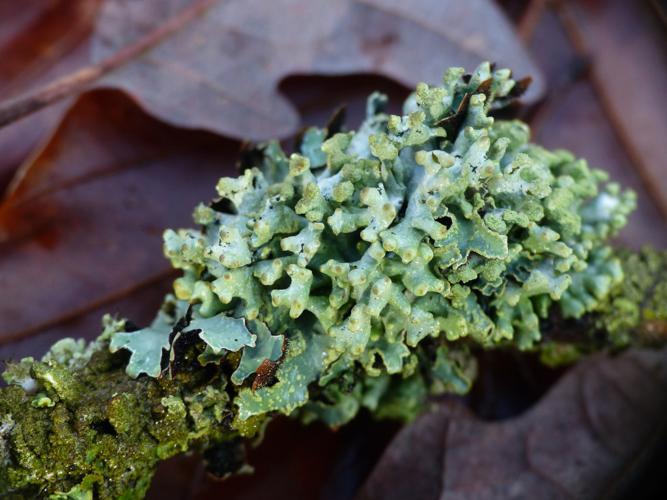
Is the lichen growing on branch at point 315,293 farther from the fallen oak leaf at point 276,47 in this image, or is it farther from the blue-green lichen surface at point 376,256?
the fallen oak leaf at point 276,47

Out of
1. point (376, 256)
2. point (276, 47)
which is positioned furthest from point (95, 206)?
point (376, 256)

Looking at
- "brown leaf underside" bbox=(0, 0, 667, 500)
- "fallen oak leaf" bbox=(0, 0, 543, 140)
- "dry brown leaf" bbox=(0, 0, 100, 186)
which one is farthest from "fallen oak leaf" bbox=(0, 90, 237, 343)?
"dry brown leaf" bbox=(0, 0, 100, 186)

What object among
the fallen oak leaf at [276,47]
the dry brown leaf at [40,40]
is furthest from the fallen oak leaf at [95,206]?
the dry brown leaf at [40,40]

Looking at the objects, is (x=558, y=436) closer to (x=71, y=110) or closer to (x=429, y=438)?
(x=429, y=438)

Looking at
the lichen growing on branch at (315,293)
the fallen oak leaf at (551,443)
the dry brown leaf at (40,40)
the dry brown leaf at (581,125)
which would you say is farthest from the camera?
the dry brown leaf at (40,40)

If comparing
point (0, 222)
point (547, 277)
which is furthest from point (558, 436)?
point (0, 222)

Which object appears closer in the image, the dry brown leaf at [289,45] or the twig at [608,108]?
the dry brown leaf at [289,45]

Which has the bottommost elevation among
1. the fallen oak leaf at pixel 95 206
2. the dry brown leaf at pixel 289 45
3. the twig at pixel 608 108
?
the fallen oak leaf at pixel 95 206
